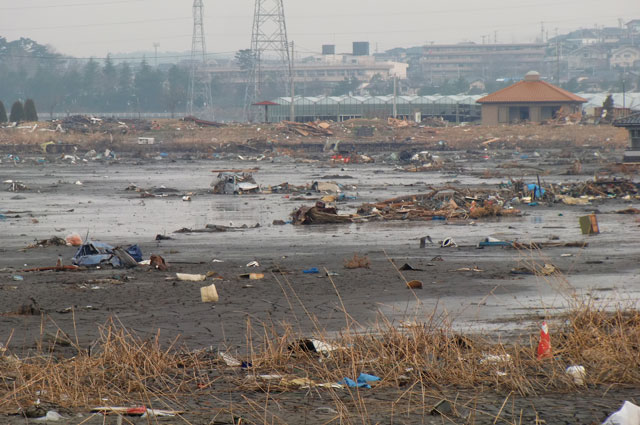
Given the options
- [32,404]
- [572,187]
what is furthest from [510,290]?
[572,187]

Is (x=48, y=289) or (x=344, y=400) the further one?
(x=48, y=289)

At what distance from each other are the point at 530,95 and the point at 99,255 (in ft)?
222

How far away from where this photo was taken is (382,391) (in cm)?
671

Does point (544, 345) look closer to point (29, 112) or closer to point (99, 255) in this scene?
point (99, 255)

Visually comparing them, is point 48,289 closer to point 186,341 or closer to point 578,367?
point 186,341

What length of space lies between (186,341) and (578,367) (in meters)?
3.73

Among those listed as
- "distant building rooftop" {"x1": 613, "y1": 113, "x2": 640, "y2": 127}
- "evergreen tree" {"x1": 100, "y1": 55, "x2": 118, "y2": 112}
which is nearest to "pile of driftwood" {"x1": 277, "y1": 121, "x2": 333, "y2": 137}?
"distant building rooftop" {"x1": 613, "y1": 113, "x2": 640, "y2": 127}

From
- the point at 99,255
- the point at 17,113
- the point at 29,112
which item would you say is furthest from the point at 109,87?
the point at 99,255

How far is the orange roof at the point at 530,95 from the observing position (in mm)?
76500

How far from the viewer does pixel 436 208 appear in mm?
22703

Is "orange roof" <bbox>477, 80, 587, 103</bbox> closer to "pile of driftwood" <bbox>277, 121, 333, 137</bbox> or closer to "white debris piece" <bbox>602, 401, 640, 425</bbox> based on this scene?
"pile of driftwood" <bbox>277, 121, 333, 137</bbox>

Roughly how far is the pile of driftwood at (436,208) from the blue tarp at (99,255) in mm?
8341

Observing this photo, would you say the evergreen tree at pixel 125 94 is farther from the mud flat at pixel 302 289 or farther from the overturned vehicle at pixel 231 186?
the mud flat at pixel 302 289

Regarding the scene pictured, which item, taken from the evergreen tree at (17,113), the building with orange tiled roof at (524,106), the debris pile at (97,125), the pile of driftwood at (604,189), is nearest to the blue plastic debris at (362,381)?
the pile of driftwood at (604,189)
